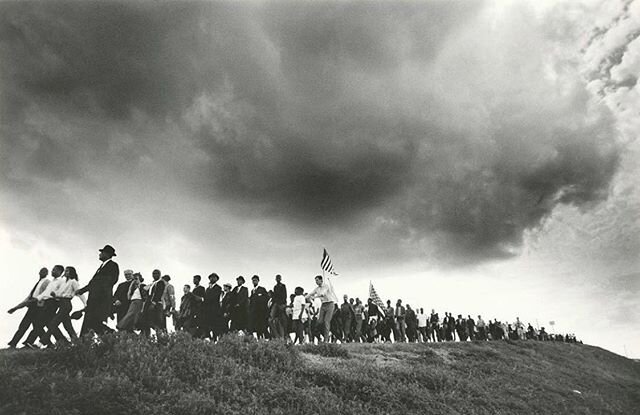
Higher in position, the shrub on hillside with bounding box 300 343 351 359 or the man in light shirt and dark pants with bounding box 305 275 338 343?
the man in light shirt and dark pants with bounding box 305 275 338 343

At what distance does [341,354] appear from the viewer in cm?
1287

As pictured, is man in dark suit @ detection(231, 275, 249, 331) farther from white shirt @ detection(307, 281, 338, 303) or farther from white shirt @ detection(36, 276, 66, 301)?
white shirt @ detection(36, 276, 66, 301)

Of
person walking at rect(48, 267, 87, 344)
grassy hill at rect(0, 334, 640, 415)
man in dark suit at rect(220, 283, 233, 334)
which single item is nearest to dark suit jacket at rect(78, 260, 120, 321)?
person walking at rect(48, 267, 87, 344)

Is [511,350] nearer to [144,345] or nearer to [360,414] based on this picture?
[360,414]

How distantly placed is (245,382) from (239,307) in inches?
242

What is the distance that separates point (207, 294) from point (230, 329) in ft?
6.57

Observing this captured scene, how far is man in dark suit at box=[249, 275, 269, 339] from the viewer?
14953mm

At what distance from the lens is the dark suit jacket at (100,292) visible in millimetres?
9656

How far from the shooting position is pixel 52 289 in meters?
10.3

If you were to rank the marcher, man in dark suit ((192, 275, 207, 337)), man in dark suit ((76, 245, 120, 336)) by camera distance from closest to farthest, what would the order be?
man in dark suit ((76, 245, 120, 336)) < the marcher < man in dark suit ((192, 275, 207, 337))

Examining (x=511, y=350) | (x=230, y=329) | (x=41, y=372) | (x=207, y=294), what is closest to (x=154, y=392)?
(x=41, y=372)

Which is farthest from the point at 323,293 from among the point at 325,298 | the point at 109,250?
the point at 109,250

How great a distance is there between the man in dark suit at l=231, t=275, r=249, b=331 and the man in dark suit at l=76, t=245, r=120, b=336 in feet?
16.5

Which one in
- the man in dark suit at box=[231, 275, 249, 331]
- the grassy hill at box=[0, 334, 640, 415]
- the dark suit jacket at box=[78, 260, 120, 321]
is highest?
the man in dark suit at box=[231, 275, 249, 331]
